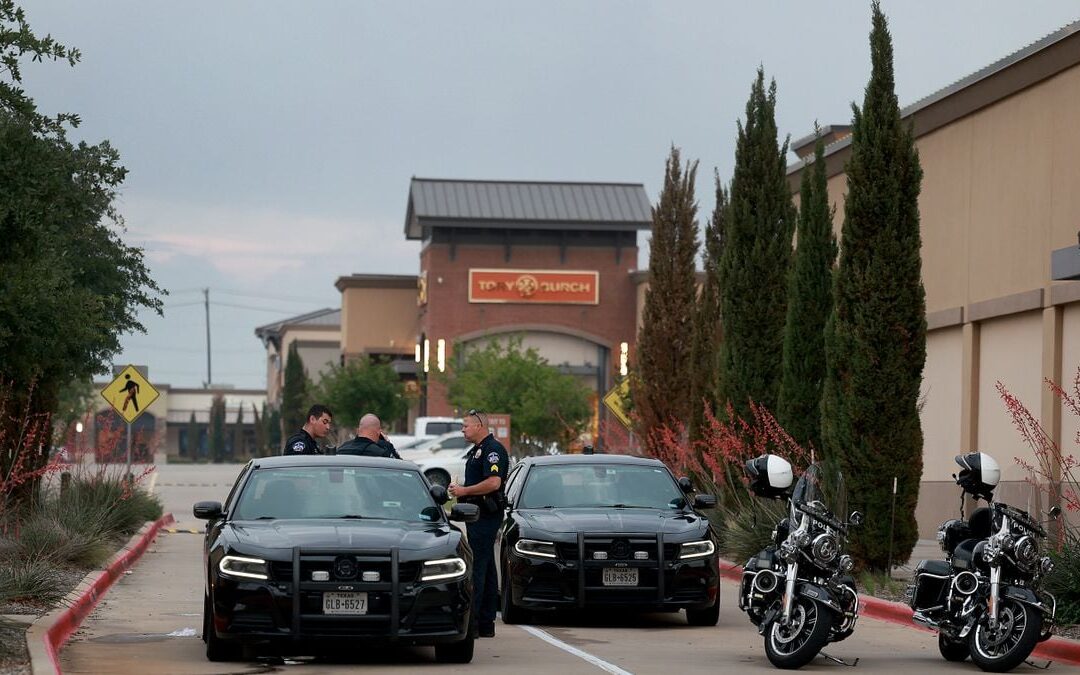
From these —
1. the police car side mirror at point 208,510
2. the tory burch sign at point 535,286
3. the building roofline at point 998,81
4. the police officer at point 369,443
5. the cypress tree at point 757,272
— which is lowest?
the police car side mirror at point 208,510

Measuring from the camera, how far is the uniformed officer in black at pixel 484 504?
1523 centimetres

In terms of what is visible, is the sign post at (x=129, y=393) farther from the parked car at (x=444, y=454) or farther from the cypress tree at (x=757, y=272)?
the parked car at (x=444, y=454)

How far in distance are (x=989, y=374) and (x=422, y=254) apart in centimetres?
6247

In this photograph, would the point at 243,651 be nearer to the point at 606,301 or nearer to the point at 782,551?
the point at 782,551

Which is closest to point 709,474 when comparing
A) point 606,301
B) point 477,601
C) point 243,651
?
point 477,601

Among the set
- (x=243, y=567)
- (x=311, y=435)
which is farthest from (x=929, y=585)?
(x=311, y=435)

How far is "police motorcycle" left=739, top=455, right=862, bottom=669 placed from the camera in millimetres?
13422

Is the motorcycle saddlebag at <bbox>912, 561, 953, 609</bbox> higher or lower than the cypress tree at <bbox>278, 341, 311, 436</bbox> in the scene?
lower

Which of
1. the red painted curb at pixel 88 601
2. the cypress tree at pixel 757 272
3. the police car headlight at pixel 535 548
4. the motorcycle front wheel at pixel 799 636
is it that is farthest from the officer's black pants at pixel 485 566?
the cypress tree at pixel 757 272

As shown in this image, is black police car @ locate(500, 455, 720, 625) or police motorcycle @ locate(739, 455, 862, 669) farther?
black police car @ locate(500, 455, 720, 625)

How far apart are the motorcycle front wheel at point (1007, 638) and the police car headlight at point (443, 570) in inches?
153

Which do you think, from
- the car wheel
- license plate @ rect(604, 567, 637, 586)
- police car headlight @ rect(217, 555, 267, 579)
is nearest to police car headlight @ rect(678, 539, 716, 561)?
license plate @ rect(604, 567, 637, 586)

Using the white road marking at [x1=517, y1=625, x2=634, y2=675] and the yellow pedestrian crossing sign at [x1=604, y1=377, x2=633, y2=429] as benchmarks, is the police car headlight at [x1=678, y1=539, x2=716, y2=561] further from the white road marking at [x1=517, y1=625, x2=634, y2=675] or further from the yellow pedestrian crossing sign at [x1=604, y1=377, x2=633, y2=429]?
the yellow pedestrian crossing sign at [x1=604, y1=377, x2=633, y2=429]

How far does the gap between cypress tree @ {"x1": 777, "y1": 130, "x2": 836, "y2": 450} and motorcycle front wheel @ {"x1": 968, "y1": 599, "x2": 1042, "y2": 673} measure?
11.4m
